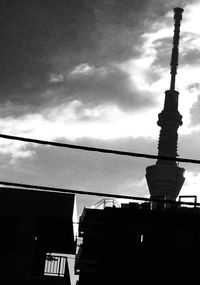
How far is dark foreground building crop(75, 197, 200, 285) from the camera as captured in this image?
152 ft

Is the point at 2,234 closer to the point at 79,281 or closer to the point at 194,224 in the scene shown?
the point at 79,281

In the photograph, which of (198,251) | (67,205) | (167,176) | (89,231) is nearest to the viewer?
(67,205)

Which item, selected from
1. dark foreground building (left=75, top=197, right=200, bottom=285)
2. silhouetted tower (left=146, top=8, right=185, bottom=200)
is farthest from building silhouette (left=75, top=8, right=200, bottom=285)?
silhouetted tower (left=146, top=8, right=185, bottom=200)

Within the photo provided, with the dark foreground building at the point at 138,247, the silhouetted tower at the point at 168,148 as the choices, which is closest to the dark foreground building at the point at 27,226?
the dark foreground building at the point at 138,247

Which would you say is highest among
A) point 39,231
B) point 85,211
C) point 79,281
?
point 85,211

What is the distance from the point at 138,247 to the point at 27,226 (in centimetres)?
2015

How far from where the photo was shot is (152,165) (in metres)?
200

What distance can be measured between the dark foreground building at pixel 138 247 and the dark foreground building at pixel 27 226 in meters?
18.8

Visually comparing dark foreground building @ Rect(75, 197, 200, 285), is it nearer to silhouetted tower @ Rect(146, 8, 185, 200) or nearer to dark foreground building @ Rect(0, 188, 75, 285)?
dark foreground building @ Rect(0, 188, 75, 285)

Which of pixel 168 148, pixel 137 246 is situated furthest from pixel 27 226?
pixel 168 148

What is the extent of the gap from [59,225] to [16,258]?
111 inches

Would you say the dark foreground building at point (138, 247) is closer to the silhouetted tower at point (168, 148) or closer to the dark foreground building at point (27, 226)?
the dark foreground building at point (27, 226)

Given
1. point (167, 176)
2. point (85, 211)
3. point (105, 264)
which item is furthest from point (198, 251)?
point (167, 176)

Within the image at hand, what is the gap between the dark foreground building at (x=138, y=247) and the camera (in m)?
46.3
